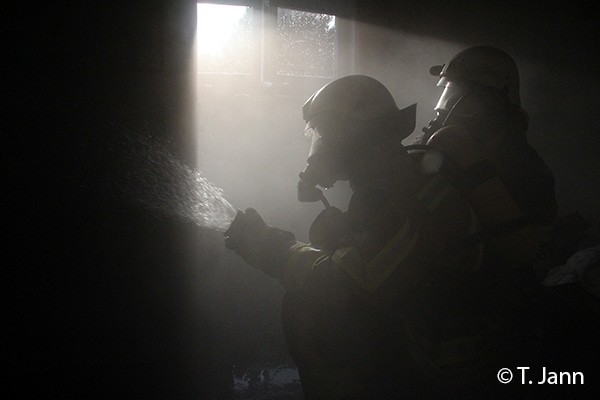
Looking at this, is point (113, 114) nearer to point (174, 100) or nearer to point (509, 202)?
point (174, 100)

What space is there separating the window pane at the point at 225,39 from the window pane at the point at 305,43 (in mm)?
355

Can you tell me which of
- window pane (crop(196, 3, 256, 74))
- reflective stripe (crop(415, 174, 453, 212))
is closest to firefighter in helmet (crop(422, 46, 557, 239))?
reflective stripe (crop(415, 174, 453, 212))

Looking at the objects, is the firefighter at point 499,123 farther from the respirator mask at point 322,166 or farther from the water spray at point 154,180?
the water spray at point 154,180

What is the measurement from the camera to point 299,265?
1.74 m

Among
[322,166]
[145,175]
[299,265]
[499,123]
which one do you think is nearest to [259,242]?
[299,265]

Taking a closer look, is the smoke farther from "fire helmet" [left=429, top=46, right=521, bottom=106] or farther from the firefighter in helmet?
"fire helmet" [left=429, top=46, right=521, bottom=106]

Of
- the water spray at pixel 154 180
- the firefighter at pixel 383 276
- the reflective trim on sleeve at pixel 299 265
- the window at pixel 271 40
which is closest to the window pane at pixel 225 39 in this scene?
the window at pixel 271 40

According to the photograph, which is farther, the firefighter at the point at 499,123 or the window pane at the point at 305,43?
the window pane at the point at 305,43

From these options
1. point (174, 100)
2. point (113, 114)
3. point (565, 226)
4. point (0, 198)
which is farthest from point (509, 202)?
point (565, 226)

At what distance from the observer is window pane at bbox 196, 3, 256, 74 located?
430cm

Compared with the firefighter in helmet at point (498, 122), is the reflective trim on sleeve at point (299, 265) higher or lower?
lower

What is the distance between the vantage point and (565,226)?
3.43 metres

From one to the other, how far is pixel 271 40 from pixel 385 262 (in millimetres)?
3687

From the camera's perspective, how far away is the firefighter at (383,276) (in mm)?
1530
